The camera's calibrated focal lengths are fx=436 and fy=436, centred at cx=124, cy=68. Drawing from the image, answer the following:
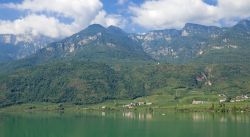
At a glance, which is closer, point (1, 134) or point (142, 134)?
point (142, 134)

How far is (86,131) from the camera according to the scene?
4397 inches

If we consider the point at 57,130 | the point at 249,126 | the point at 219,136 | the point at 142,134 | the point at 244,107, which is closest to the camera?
the point at 219,136

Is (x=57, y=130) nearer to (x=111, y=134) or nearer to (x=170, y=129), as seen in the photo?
(x=111, y=134)

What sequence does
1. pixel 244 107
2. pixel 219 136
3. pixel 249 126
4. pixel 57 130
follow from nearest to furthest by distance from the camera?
pixel 219 136 → pixel 249 126 → pixel 57 130 → pixel 244 107

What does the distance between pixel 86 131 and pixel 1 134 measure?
2115 centimetres

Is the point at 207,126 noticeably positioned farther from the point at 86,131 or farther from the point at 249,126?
the point at 86,131

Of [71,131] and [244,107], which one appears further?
[244,107]

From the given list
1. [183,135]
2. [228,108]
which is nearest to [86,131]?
[183,135]

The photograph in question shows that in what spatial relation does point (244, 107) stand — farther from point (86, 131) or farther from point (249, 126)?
point (86, 131)

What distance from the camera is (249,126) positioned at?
351 ft

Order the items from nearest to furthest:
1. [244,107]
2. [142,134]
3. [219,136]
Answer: [219,136] < [142,134] < [244,107]

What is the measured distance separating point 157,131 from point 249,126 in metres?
22.9

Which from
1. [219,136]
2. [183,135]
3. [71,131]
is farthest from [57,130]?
[219,136]

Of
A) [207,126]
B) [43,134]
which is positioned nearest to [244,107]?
[207,126]
